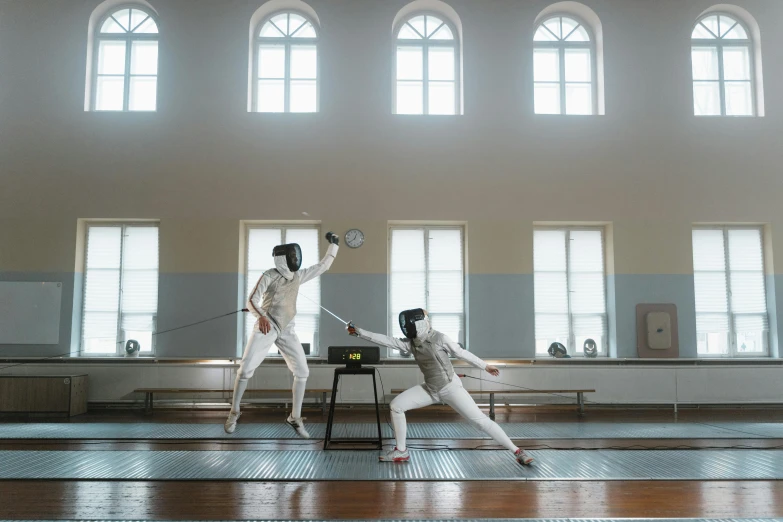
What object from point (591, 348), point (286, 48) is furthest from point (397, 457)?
point (286, 48)

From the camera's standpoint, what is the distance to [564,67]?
8.11 meters

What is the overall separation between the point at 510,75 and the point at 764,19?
3.61 metres

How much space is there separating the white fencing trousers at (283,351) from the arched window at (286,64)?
12.1 ft

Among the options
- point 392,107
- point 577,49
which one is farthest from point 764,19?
point 392,107

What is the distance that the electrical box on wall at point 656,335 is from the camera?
7.51m

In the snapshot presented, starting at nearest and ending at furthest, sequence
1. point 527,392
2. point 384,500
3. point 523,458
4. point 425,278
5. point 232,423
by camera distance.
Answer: point 384,500
point 523,458
point 232,423
point 527,392
point 425,278

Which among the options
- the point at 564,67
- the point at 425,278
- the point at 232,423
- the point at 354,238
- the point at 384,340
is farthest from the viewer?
the point at 564,67

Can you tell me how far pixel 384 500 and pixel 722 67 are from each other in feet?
25.4

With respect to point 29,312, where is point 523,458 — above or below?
below

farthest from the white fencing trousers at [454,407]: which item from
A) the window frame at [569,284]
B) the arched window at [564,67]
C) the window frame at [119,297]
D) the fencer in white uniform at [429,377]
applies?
the arched window at [564,67]

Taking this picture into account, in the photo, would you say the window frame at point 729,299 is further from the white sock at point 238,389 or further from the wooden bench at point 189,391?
the white sock at point 238,389

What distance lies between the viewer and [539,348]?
7.73 m

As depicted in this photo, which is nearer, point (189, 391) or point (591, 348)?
point (189, 391)

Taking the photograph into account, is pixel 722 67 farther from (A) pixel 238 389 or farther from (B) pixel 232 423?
(B) pixel 232 423
